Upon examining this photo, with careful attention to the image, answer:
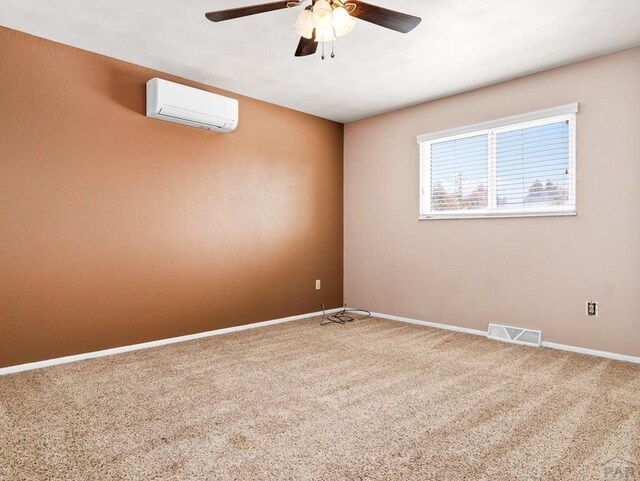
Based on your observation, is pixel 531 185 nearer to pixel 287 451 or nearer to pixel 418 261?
pixel 418 261

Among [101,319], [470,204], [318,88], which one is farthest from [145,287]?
[470,204]

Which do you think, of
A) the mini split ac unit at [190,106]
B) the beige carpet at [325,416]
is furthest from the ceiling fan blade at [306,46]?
the beige carpet at [325,416]

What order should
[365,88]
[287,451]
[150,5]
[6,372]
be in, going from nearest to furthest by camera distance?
[287,451]
[150,5]
[6,372]
[365,88]

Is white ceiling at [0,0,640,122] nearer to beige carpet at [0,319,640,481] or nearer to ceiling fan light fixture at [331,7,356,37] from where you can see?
ceiling fan light fixture at [331,7,356,37]

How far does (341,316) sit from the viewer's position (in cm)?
495

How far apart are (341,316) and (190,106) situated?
2.89m

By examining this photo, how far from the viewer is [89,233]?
3.26 meters

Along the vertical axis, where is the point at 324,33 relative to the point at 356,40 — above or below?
below

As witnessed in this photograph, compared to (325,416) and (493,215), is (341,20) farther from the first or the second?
(493,215)

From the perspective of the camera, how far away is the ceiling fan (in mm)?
2012

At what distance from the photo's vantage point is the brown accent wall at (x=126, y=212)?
296 centimetres

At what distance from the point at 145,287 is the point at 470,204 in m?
3.25

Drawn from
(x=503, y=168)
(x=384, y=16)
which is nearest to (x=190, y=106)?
(x=384, y=16)

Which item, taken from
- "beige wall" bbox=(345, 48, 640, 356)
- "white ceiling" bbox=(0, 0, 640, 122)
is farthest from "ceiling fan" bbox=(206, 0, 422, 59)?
"beige wall" bbox=(345, 48, 640, 356)
